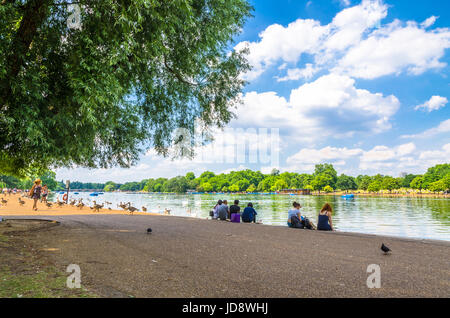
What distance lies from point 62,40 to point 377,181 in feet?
631

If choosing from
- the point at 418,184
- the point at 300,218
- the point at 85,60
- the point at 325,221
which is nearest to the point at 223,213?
the point at 300,218

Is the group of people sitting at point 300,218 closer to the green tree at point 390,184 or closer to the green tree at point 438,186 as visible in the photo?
the green tree at point 438,186

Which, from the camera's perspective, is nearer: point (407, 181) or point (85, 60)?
point (85, 60)

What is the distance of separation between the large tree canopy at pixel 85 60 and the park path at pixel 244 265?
3267 mm

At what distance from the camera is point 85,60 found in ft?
25.4

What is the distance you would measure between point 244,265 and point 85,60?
264 inches

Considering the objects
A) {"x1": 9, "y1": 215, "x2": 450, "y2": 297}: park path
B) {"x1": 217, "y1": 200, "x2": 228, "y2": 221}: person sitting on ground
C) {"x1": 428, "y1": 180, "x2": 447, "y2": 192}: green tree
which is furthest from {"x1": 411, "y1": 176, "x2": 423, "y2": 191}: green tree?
{"x1": 9, "y1": 215, "x2": 450, "y2": 297}: park path

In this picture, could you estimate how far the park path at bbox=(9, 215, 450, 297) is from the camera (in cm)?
543

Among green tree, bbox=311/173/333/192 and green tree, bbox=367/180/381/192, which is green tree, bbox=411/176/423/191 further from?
green tree, bbox=311/173/333/192

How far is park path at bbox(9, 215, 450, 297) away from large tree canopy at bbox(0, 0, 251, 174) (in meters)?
3.27

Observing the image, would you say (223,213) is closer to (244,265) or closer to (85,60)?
(244,265)
